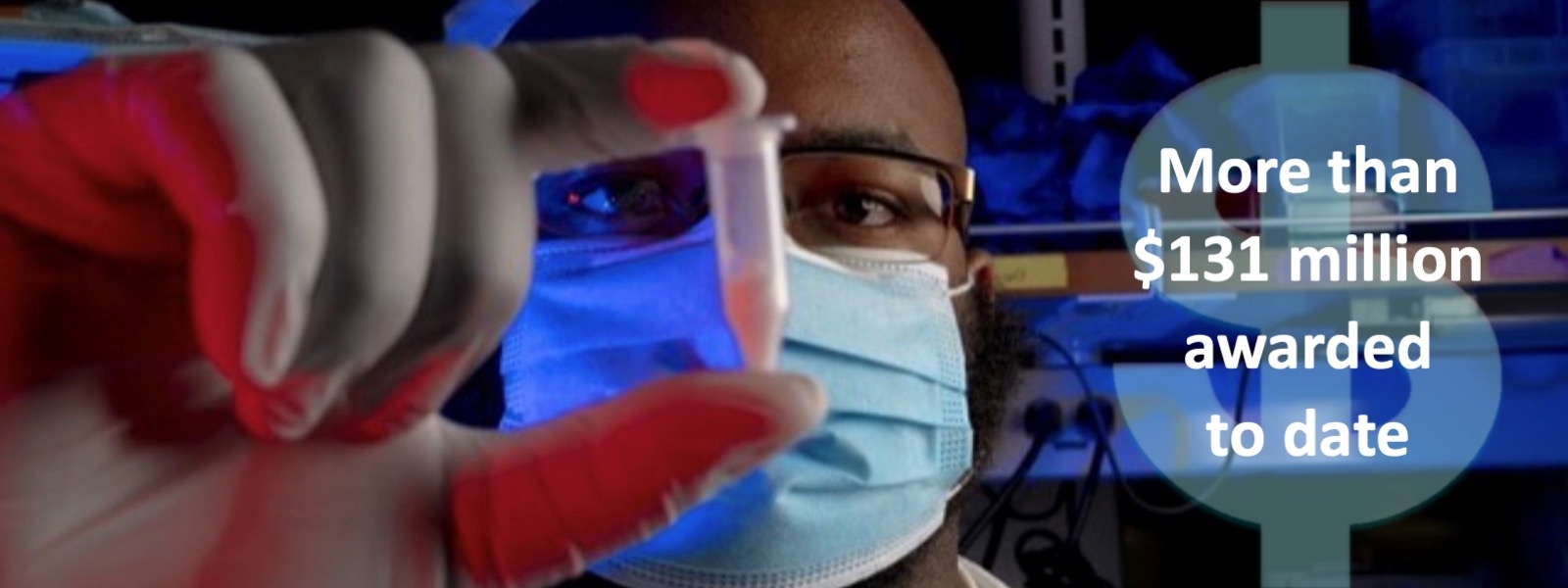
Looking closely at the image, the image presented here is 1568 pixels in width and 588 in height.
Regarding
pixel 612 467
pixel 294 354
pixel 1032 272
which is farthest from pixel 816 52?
pixel 294 354

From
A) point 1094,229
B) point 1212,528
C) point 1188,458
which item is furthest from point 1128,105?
point 1212,528

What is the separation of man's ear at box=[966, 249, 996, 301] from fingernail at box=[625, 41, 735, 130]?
33.0 inches

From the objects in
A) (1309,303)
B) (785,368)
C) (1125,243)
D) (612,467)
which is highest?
(612,467)

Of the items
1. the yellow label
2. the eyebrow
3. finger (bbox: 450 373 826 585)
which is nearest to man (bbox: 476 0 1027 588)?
the eyebrow

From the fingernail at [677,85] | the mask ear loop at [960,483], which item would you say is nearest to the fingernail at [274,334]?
the fingernail at [677,85]

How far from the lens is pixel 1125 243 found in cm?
161

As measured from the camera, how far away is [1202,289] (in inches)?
63.1

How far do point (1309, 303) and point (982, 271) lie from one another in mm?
527

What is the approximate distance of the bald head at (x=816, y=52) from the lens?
1167mm

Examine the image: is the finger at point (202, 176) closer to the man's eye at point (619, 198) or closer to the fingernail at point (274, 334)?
the fingernail at point (274, 334)

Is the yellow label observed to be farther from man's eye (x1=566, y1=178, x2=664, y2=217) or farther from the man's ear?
man's eye (x1=566, y1=178, x2=664, y2=217)

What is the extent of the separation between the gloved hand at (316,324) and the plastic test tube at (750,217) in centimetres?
2

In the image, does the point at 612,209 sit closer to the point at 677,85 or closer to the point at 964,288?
the point at 964,288

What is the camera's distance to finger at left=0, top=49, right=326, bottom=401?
1.46 feet
